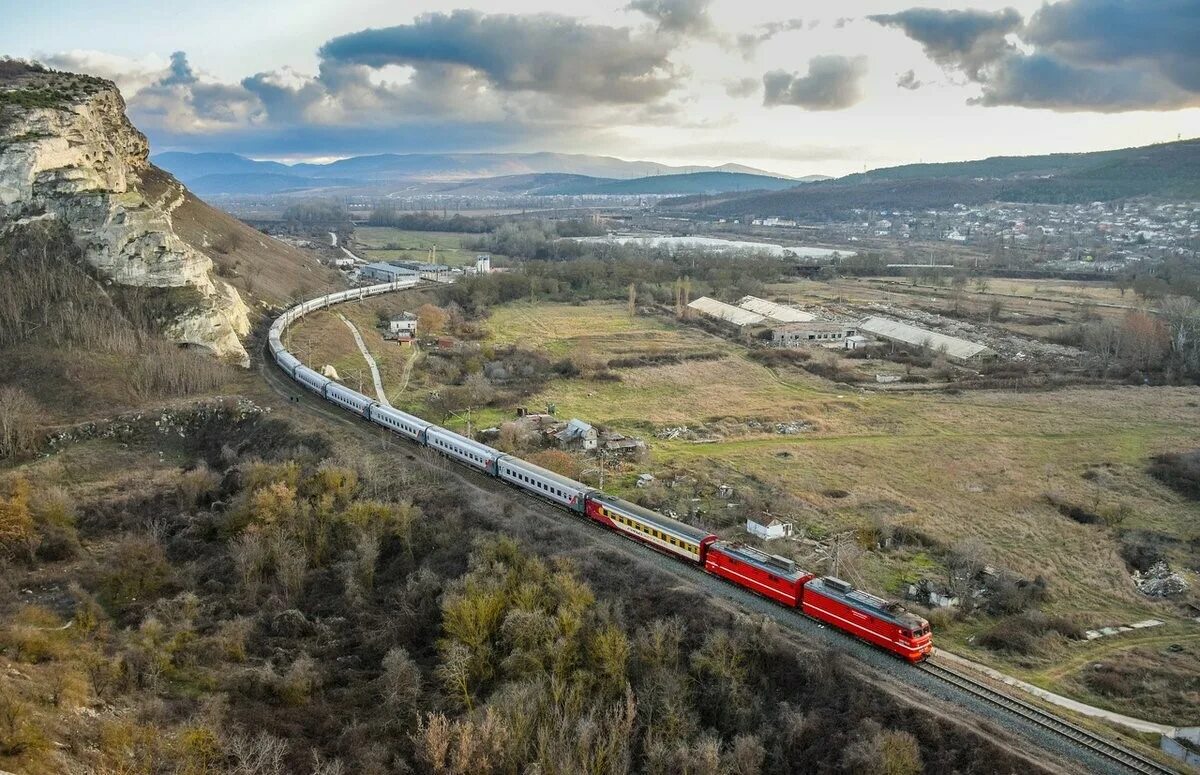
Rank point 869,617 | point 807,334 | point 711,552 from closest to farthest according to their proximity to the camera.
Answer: point 869,617 < point 711,552 < point 807,334

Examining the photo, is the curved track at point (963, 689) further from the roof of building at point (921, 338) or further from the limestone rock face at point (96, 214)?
the roof of building at point (921, 338)

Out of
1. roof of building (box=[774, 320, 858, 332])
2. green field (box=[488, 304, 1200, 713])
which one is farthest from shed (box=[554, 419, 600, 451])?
roof of building (box=[774, 320, 858, 332])

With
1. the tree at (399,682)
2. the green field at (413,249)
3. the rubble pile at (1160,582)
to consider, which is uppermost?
the green field at (413,249)

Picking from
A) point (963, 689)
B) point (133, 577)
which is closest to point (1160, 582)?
point (963, 689)

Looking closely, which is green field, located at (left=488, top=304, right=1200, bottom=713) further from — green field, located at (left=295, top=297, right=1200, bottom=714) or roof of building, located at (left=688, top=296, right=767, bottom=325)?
roof of building, located at (left=688, top=296, right=767, bottom=325)

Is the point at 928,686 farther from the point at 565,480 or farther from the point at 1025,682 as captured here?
the point at 565,480

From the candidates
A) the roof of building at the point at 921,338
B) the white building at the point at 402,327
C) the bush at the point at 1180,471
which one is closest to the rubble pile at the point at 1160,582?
the bush at the point at 1180,471

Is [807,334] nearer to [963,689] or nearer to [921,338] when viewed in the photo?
[921,338]
